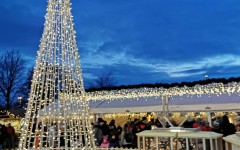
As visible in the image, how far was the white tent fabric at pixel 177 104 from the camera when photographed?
12.5m

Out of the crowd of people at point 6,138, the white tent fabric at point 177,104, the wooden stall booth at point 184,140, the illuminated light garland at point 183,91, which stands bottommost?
the crowd of people at point 6,138

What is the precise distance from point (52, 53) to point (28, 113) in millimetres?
1441

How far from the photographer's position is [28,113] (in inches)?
242

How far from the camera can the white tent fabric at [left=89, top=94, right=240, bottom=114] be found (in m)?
12.5

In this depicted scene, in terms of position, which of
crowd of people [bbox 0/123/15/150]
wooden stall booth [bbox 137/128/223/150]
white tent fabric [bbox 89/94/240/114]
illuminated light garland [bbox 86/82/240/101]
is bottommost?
crowd of people [bbox 0/123/15/150]

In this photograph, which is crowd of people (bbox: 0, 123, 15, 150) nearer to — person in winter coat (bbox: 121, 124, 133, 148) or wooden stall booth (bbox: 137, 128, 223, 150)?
person in winter coat (bbox: 121, 124, 133, 148)

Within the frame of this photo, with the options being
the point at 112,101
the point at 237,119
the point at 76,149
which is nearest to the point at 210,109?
the point at 237,119

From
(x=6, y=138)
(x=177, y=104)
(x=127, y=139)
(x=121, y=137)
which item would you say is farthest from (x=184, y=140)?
(x=6, y=138)

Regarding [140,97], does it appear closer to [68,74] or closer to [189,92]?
[189,92]

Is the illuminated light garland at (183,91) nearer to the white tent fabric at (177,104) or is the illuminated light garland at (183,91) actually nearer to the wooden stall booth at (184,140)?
the white tent fabric at (177,104)

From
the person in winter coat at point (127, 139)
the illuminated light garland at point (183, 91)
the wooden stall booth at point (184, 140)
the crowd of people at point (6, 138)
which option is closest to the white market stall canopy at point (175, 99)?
the illuminated light garland at point (183, 91)

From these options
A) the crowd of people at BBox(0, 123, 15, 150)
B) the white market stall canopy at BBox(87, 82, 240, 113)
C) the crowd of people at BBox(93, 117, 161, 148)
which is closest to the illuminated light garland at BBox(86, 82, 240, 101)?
the white market stall canopy at BBox(87, 82, 240, 113)

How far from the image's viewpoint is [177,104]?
13.6m

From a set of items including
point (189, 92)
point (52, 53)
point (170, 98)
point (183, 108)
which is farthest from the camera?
point (170, 98)
